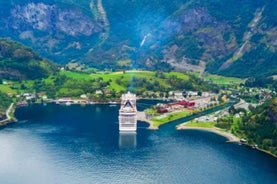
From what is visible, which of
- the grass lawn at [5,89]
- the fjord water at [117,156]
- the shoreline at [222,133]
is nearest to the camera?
the fjord water at [117,156]

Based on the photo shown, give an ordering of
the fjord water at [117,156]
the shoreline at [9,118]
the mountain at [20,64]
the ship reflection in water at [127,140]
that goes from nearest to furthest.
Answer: the fjord water at [117,156], the ship reflection in water at [127,140], the shoreline at [9,118], the mountain at [20,64]

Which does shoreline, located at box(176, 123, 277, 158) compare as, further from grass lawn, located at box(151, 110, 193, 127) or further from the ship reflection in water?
the ship reflection in water

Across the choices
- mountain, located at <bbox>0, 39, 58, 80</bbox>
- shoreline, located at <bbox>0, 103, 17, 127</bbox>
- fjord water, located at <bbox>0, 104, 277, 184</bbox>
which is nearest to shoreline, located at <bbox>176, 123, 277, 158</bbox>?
fjord water, located at <bbox>0, 104, 277, 184</bbox>

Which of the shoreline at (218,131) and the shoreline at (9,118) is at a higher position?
the shoreline at (9,118)

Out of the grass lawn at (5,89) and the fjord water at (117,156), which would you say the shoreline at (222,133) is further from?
the grass lawn at (5,89)

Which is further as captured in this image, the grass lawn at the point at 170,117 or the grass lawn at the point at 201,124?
the grass lawn at the point at 170,117

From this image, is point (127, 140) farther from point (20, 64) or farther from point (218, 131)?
point (20, 64)

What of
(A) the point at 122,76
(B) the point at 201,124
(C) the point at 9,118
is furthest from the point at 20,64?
(B) the point at 201,124

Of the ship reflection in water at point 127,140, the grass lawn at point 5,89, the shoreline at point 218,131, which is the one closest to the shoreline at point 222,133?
the shoreline at point 218,131
